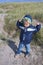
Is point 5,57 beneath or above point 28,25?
beneath

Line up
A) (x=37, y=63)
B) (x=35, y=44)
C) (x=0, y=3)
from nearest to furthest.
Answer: (x=37, y=63), (x=35, y=44), (x=0, y=3)

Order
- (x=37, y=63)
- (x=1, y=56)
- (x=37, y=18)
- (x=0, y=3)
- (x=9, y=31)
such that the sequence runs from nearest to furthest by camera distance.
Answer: (x=37, y=63) → (x=1, y=56) → (x=9, y=31) → (x=37, y=18) → (x=0, y=3)

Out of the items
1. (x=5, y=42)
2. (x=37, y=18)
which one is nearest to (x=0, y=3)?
(x=37, y=18)

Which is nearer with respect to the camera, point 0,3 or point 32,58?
point 32,58

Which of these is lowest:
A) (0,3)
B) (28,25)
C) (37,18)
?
(0,3)

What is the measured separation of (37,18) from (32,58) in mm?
3027

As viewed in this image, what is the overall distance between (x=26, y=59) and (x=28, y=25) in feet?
2.62

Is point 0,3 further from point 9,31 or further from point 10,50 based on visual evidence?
point 10,50

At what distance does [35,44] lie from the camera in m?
7.66

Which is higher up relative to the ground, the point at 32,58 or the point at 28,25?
the point at 28,25

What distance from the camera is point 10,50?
744cm

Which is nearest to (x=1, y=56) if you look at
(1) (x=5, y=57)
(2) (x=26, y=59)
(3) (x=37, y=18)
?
(1) (x=5, y=57)

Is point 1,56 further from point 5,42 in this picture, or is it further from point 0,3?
point 0,3

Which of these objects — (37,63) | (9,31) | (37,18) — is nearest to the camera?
(37,63)
